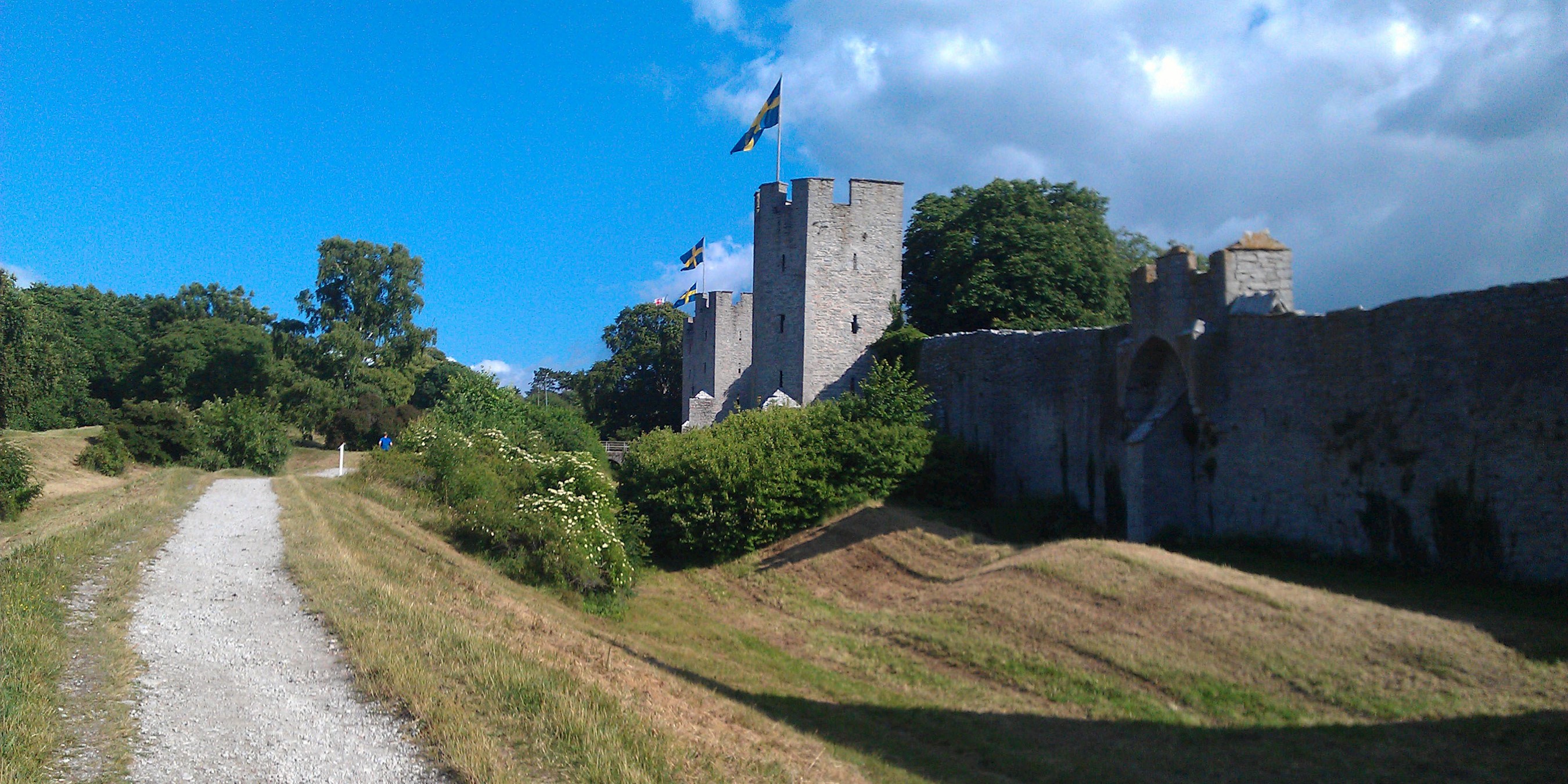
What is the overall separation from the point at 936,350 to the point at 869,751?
1874 centimetres

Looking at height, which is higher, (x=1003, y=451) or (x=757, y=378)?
(x=757, y=378)

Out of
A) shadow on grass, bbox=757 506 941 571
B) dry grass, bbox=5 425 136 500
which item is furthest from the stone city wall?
dry grass, bbox=5 425 136 500

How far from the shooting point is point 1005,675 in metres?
12.6

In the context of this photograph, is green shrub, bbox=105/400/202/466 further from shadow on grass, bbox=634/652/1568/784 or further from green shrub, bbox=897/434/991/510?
shadow on grass, bbox=634/652/1568/784

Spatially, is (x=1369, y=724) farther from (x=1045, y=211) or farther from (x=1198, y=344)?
(x=1045, y=211)

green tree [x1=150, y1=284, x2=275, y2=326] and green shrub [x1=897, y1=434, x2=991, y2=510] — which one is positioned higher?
green tree [x1=150, y1=284, x2=275, y2=326]

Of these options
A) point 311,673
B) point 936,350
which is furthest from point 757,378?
point 311,673

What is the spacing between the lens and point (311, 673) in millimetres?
7785

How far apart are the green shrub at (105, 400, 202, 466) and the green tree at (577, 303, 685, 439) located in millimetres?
24694

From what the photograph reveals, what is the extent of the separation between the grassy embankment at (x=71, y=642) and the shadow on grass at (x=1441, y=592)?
12.1m

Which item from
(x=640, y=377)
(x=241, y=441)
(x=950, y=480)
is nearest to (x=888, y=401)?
(x=950, y=480)

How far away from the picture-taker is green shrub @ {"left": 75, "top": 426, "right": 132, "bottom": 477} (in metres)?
33.3

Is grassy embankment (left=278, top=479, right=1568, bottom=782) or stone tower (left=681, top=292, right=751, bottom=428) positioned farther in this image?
stone tower (left=681, top=292, right=751, bottom=428)

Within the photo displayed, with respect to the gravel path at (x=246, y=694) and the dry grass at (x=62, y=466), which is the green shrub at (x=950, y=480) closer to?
the gravel path at (x=246, y=694)
